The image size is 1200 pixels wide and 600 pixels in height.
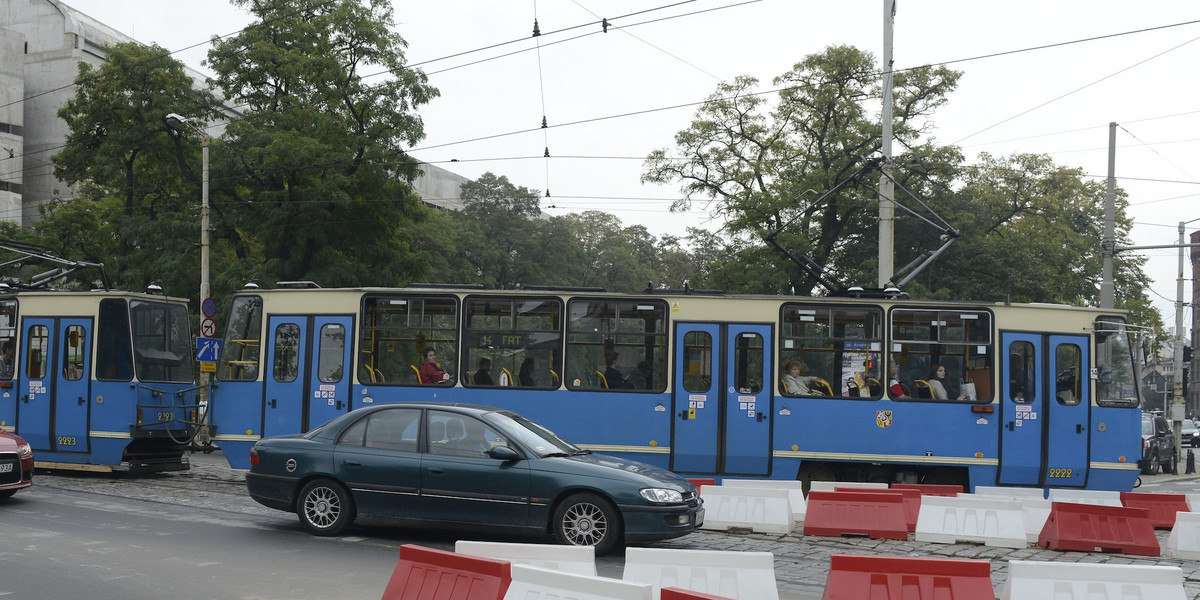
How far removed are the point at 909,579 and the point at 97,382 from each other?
14.8 m

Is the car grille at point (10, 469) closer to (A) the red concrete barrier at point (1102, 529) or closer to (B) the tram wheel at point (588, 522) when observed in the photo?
(B) the tram wheel at point (588, 522)

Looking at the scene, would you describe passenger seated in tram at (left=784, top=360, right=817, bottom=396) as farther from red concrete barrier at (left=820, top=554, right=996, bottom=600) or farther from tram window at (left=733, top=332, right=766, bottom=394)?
red concrete barrier at (left=820, top=554, right=996, bottom=600)

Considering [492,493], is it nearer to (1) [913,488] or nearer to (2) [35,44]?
(1) [913,488]

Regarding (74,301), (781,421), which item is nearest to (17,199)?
(74,301)

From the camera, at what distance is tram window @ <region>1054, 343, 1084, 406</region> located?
14.6m

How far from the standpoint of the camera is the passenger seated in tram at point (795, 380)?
48.5 feet

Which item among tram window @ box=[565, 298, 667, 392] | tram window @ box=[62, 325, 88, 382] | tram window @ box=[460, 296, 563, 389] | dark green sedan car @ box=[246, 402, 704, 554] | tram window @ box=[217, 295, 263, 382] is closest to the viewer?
dark green sedan car @ box=[246, 402, 704, 554]

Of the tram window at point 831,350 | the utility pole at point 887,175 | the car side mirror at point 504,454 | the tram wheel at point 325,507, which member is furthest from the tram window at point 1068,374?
the tram wheel at point 325,507

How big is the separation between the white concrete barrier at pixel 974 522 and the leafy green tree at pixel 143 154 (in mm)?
24338

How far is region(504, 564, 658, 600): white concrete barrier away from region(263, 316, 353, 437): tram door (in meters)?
9.87

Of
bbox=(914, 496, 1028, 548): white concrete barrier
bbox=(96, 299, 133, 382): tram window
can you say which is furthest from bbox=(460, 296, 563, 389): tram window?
bbox=(96, 299, 133, 382): tram window

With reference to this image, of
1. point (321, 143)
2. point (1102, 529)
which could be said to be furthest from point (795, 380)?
point (321, 143)

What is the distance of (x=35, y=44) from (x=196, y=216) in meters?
38.4

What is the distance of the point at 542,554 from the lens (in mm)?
6965
